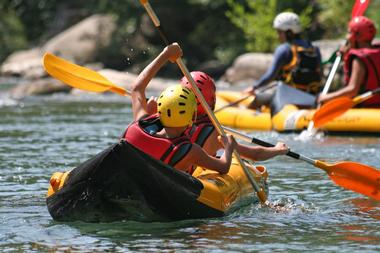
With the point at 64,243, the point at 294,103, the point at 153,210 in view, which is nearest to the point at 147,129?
the point at 153,210

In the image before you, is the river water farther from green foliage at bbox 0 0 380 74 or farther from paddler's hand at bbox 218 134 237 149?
green foliage at bbox 0 0 380 74

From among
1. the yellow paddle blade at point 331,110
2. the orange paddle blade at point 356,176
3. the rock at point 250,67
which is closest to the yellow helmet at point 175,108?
the orange paddle blade at point 356,176

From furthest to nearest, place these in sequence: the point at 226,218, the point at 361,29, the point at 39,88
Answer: the point at 39,88
the point at 361,29
the point at 226,218

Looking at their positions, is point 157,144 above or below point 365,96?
above

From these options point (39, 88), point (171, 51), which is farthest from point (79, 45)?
point (171, 51)

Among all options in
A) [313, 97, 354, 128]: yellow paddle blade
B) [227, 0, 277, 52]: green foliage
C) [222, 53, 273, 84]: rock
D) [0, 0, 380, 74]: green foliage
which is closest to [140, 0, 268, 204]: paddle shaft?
[313, 97, 354, 128]: yellow paddle blade

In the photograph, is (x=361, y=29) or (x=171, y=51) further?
(x=361, y=29)

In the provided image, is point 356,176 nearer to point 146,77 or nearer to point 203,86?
point 203,86

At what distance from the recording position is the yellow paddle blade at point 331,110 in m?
9.70

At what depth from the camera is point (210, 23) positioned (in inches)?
903

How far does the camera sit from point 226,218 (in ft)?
19.3

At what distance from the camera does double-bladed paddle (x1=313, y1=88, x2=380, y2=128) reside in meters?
9.70

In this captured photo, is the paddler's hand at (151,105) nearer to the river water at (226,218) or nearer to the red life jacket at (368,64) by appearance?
the river water at (226,218)

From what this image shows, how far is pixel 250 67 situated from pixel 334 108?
9227mm
